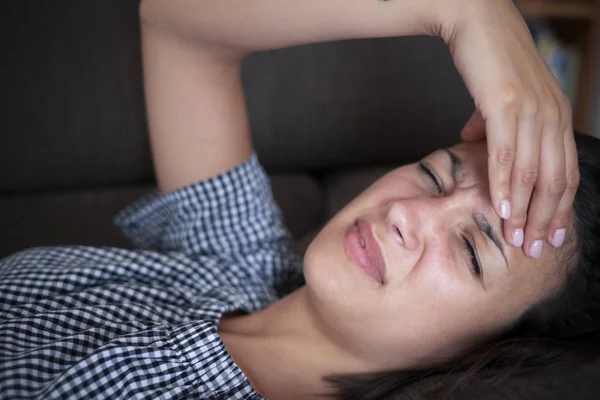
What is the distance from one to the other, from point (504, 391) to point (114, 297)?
69cm

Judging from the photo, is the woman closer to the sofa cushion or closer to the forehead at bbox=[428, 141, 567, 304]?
the forehead at bbox=[428, 141, 567, 304]

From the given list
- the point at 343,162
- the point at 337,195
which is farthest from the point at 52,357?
the point at 343,162

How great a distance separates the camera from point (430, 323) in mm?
906

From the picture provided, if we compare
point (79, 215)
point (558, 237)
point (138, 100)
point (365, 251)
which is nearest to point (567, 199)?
point (558, 237)

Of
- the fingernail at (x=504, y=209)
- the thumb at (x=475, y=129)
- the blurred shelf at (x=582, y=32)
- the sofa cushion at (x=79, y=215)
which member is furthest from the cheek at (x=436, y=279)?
the blurred shelf at (x=582, y=32)

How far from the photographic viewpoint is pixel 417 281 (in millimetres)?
880

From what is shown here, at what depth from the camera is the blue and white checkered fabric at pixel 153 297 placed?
0.89 m

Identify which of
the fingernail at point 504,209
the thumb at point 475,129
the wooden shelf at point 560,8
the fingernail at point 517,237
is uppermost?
the wooden shelf at point 560,8

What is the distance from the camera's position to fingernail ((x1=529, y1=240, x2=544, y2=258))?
2.85 ft

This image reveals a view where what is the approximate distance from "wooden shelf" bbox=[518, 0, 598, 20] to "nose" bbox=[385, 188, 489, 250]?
1994mm

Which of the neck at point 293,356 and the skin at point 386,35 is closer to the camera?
the skin at point 386,35

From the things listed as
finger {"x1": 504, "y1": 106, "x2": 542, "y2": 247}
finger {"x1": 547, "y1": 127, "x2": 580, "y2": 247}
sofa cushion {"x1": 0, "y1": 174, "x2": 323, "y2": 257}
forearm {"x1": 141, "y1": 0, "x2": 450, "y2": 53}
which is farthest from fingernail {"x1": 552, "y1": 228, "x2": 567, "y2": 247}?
sofa cushion {"x1": 0, "y1": 174, "x2": 323, "y2": 257}

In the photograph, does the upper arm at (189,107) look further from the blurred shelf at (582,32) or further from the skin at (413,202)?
the blurred shelf at (582,32)

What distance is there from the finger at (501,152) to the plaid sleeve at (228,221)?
56cm
